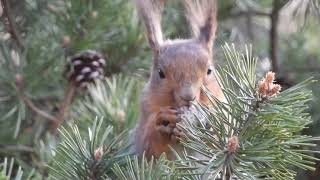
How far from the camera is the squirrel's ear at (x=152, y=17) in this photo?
1.45 m

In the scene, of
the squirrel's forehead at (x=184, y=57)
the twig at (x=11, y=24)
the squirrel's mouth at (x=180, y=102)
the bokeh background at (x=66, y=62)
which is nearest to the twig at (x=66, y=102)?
the bokeh background at (x=66, y=62)

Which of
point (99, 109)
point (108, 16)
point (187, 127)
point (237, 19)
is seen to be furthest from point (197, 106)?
point (237, 19)

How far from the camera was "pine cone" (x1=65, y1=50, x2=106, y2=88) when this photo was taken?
1.63 metres

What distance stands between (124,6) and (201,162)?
0.90m

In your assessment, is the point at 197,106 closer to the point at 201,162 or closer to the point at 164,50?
the point at 201,162

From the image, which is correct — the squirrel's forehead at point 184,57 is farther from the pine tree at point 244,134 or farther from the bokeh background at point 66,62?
the pine tree at point 244,134

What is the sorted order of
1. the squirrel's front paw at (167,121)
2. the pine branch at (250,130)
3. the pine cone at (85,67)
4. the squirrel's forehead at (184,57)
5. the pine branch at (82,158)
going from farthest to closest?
1. the pine cone at (85,67)
2. the squirrel's forehead at (184,57)
3. the squirrel's front paw at (167,121)
4. the pine branch at (82,158)
5. the pine branch at (250,130)

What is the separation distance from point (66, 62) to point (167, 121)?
46cm

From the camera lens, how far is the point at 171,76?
1414 millimetres

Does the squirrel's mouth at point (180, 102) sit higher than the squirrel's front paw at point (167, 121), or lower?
higher

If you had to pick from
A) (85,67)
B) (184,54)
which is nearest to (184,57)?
(184,54)

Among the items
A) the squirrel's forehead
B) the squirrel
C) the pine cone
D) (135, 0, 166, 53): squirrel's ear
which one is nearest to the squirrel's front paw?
the squirrel

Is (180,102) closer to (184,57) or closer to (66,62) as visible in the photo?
(184,57)

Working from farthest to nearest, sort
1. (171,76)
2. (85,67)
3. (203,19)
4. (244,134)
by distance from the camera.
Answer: (85,67)
(203,19)
(171,76)
(244,134)
